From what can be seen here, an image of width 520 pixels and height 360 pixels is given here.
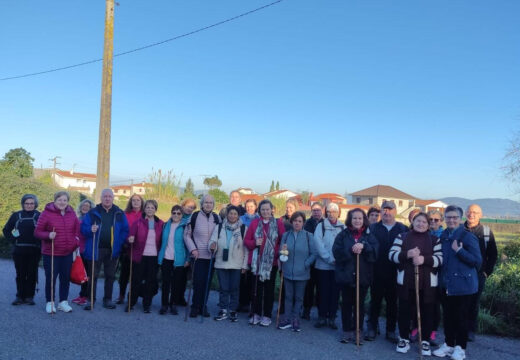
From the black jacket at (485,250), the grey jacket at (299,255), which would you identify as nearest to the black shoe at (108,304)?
the grey jacket at (299,255)

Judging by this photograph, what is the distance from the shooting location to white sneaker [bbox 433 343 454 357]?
17.1 ft

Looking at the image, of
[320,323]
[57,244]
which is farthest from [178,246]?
[320,323]

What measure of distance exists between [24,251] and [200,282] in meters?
2.93

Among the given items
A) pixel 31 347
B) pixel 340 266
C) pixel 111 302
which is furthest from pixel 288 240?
pixel 31 347

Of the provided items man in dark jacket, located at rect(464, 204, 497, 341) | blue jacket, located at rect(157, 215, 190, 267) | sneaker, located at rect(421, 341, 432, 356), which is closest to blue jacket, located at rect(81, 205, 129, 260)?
blue jacket, located at rect(157, 215, 190, 267)

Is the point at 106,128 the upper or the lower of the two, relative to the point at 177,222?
upper

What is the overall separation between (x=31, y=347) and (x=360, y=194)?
3420 inches

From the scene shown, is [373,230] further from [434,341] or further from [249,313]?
[249,313]

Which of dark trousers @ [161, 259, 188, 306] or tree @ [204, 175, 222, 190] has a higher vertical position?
tree @ [204, 175, 222, 190]

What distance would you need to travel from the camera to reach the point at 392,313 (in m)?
5.83

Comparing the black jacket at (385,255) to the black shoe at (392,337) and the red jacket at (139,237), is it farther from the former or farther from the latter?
the red jacket at (139,237)

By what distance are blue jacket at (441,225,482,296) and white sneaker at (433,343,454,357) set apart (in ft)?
2.25

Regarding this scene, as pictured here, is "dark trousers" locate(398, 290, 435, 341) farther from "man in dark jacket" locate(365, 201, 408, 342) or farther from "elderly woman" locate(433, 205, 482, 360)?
"man in dark jacket" locate(365, 201, 408, 342)

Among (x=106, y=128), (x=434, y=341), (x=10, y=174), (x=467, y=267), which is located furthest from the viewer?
(x=10, y=174)
